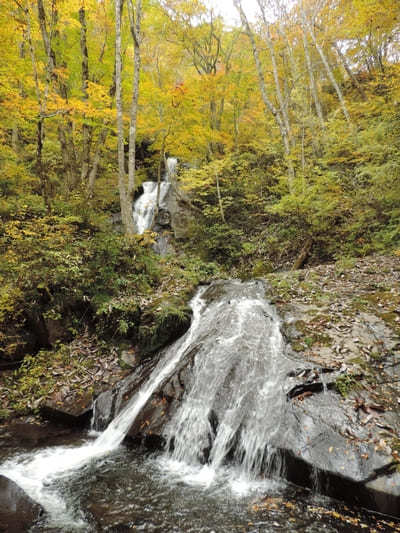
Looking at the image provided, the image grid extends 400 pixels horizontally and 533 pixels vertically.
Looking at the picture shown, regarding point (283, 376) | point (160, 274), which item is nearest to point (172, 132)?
point (160, 274)

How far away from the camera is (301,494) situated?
370 cm

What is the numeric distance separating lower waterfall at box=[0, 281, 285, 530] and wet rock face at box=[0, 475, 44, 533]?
0.23 meters

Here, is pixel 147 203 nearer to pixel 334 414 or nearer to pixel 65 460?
pixel 65 460

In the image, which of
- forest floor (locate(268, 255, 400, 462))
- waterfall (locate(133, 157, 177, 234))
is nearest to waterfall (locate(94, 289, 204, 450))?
forest floor (locate(268, 255, 400, 462))

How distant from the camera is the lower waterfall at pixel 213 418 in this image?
425 centimetres

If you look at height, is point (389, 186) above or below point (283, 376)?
above

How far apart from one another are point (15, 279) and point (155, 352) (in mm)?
3636

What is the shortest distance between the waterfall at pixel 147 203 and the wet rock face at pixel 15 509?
11371 millimetres

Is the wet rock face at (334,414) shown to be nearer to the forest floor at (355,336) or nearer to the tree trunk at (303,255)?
the forest floor at (355,336)

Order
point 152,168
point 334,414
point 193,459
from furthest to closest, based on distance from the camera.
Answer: point 152,168 → point 193,459 → point 334,414

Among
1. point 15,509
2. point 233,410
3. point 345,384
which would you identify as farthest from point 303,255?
point 15,509

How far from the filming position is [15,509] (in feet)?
11.1

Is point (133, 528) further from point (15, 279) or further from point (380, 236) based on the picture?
point (380, 236)

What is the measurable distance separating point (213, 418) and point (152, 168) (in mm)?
16101
